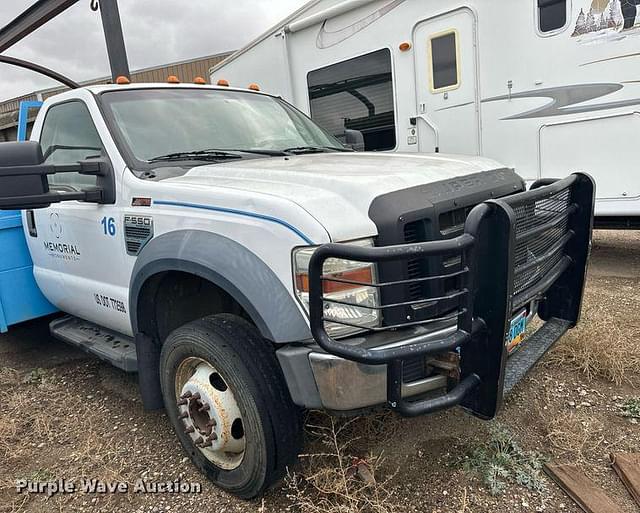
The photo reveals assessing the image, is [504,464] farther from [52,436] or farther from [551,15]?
[551,15]

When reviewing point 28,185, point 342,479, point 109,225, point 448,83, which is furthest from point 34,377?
point 448,83

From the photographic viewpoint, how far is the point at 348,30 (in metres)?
6.53

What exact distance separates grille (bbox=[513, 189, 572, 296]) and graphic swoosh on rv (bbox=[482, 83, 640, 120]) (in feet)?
9.52

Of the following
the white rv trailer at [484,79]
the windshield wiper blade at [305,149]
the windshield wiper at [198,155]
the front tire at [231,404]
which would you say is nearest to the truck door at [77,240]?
the windshield wiper at [198,155]

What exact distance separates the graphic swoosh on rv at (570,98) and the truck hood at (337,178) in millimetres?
2915

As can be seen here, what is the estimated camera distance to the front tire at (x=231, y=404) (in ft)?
7.20

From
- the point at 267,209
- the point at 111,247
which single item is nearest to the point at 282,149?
the point at 111,247

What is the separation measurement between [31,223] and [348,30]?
14.5 feet

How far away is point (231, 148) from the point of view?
3.22 m

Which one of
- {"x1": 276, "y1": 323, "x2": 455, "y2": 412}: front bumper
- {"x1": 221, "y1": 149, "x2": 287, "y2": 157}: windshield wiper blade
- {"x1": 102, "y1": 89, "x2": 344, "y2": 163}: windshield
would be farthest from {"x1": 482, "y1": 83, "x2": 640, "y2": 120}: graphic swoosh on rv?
{"x1": 276, "y1": 323, "x2": 455, "y2": 412}: front bumper

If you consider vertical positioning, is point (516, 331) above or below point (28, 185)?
below

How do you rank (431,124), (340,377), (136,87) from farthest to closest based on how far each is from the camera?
1. (431,124)
2. (136,87)
3. (340,377)

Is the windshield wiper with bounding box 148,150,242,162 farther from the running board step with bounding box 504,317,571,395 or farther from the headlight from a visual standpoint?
the running board step with bounding box 504,317,571,395

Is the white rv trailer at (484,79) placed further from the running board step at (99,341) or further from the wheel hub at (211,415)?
the wheel hub at (211,415)
